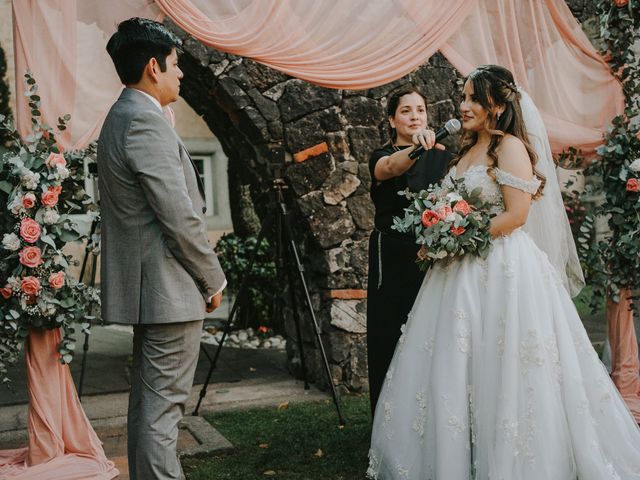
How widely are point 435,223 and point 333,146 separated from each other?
206 centimetres

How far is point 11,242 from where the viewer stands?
334 cm

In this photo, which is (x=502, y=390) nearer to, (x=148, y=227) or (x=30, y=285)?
(x=148, y=227)

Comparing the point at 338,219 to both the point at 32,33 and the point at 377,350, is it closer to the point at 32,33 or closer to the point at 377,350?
the point at 377,350

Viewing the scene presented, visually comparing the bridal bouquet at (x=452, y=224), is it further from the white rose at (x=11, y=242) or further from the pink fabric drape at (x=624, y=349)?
the pink fabric drape at (x=624, y=349)

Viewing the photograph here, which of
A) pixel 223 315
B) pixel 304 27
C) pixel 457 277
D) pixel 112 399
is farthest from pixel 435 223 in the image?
pixel 223 315

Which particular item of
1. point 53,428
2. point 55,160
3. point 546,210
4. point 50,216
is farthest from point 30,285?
point 546,210

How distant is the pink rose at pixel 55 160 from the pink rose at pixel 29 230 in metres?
0.30

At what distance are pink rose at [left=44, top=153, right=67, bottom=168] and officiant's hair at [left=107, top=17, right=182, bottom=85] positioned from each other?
98 cm

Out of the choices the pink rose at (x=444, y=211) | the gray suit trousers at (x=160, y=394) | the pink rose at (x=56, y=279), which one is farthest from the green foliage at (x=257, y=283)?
the gray suit trousers at (x=160, y=394)

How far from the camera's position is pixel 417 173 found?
3.71m

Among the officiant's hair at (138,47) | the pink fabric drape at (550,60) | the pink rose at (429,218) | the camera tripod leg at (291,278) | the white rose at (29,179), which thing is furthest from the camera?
the camera tripod leg at (291,278)

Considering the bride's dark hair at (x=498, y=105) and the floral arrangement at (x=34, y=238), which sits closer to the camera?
the bride's dark hair at (x=498, y=105)

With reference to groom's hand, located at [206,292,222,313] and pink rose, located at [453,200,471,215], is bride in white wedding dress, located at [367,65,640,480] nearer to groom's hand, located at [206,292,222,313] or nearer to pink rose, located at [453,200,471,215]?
pink rose, located at [453,200,471,215]

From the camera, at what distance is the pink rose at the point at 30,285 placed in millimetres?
3332
